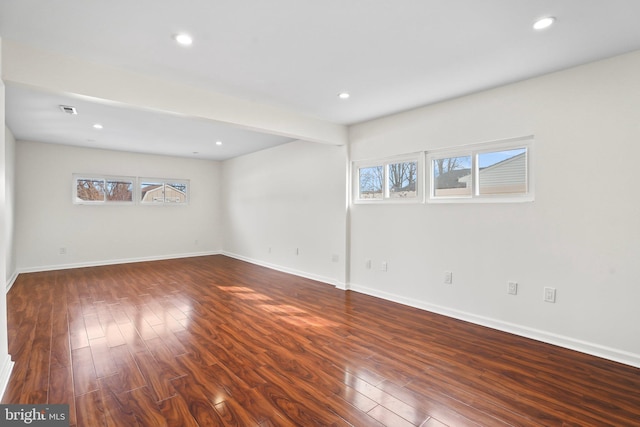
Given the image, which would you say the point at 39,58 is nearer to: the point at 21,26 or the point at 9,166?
the point at 21,26

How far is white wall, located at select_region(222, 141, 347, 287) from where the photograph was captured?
4832 mm

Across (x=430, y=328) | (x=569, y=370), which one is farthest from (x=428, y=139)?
(x=569, y=370)

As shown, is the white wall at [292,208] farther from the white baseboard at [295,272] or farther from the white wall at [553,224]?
the white wall at [553,224]

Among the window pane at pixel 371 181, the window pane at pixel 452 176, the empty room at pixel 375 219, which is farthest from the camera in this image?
the window pane at pixel 371 181

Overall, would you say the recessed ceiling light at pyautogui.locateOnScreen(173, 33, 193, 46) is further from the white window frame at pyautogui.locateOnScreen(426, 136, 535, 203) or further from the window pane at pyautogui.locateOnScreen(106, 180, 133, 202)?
the window pane at pyautogui.locateOnScreen(106, 180, 133, 202)

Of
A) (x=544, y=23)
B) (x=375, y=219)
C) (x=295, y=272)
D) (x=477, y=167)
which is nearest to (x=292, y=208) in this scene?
(x=295, y=272)

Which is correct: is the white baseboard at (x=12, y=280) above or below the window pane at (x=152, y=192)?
Result: below

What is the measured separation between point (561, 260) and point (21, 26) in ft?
15.2

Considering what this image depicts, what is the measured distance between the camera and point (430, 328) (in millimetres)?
3123

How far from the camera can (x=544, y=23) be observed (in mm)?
2010

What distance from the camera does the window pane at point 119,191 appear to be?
21.5 ft

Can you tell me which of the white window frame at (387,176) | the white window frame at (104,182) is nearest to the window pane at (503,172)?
the white window frame at (387,176)

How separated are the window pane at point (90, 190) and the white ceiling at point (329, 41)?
303cm

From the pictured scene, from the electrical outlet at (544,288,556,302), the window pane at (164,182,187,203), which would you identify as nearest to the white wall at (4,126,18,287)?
the window pane at (164,182,187,203)
